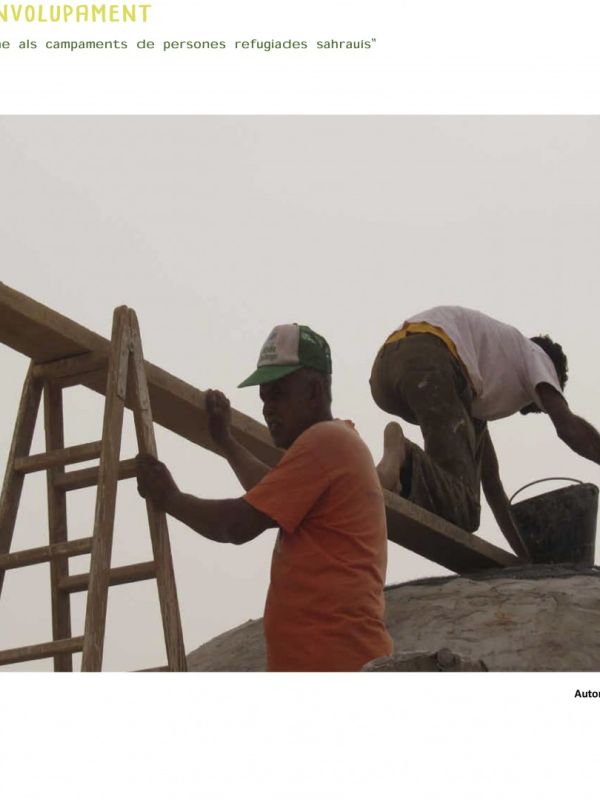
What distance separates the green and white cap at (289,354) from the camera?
4.54 m

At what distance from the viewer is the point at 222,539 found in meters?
4.28

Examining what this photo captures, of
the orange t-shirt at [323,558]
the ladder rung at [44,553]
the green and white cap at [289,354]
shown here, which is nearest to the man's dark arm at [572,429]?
the green and white cap at [289,354]

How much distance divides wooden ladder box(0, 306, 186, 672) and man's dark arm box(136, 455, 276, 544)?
22 cm

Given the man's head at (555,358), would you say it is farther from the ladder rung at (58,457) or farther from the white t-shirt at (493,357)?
the ladder rung at (58,457)

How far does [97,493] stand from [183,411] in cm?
84

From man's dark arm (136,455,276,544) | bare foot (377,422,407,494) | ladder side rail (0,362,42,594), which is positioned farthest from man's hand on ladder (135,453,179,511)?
bare foot (377,422,407,494)

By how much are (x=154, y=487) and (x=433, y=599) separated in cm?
223

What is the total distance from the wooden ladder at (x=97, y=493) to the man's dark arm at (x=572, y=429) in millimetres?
2797

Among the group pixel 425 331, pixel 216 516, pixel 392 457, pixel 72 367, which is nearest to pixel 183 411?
pixel 72 367

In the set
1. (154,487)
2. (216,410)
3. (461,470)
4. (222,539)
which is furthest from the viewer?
(461,470)

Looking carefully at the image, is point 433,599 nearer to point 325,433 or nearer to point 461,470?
point 461,470

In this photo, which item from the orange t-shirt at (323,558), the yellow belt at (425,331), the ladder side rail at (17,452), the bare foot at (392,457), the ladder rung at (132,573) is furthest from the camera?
the yellow belt at (425,331)

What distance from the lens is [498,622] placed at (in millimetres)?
5891
